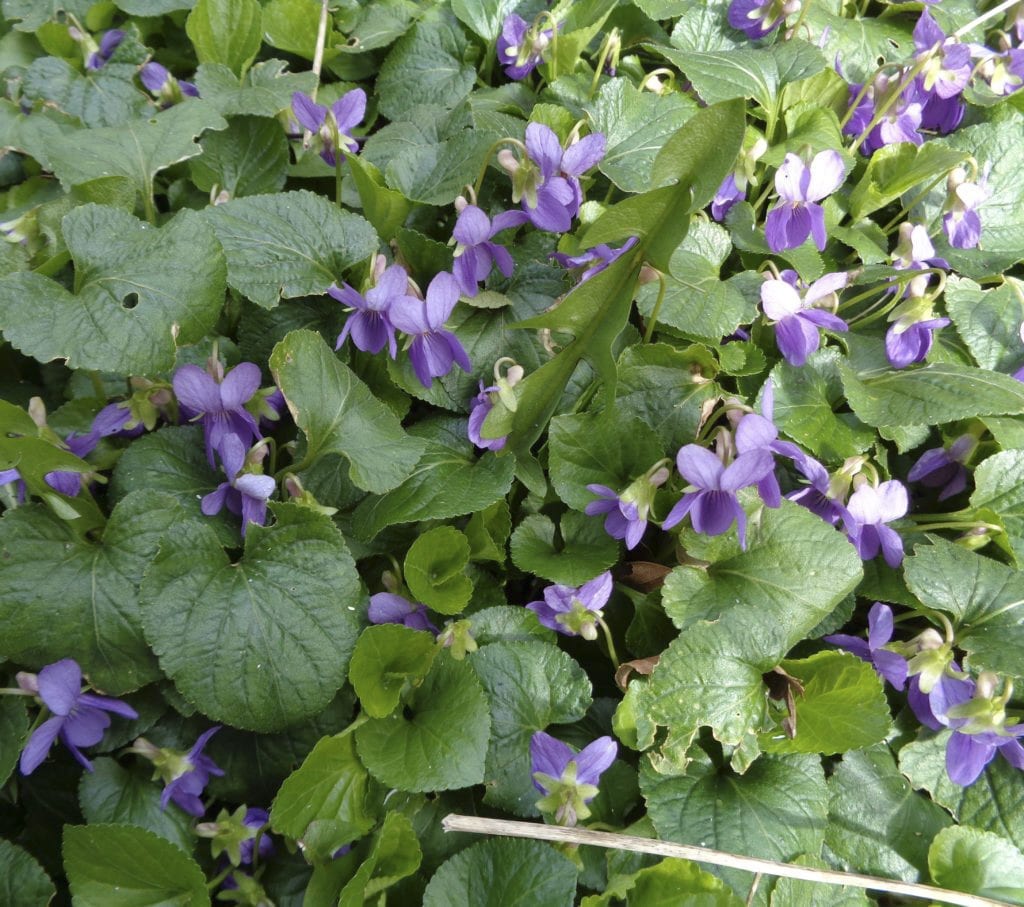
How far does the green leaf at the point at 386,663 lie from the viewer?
3.53 ft

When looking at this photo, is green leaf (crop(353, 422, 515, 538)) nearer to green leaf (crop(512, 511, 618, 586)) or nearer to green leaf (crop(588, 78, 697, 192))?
green leaf (crop(512, 511, 618, 586))

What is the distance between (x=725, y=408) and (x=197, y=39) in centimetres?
133

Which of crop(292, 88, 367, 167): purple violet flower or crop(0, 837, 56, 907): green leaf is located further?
crop(292, 88, 367, 167): purple violet flower

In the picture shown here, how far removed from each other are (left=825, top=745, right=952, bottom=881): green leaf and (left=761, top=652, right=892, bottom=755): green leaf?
0.44 feet

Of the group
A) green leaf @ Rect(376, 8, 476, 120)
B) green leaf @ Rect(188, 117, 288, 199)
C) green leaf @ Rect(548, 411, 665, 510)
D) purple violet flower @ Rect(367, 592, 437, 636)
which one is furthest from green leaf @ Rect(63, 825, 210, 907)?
green leaf @ Rect(376, 8, 476, 120)

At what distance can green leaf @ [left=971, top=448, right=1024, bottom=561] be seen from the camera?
132 centimetres

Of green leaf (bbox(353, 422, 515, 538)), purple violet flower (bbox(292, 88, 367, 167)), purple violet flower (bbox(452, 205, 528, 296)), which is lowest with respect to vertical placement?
green leaf (bbox(353, 422, 515, 538))

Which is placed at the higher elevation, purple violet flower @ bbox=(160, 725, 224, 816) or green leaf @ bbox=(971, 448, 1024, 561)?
green leaf @ bbox=(971, 448, 1024, 561)

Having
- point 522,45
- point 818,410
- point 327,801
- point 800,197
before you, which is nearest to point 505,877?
point 327,801

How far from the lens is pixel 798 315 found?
1.31m

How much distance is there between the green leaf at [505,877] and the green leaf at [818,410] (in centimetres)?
70

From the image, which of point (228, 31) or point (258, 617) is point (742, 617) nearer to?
point (258, 617)

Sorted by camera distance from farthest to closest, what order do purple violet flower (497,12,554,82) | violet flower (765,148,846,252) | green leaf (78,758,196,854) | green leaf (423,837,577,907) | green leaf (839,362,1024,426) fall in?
purple violet flower (497,12,554,82) < violet flower (765,148,846,252) < green leaf (839,362,1024,426) < green leaf (78,758,196,854) < green leaf (423,837,577,907)

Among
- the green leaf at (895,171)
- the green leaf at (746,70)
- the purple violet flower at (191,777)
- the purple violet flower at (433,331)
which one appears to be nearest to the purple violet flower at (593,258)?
the purple violet flower at (433,331)
